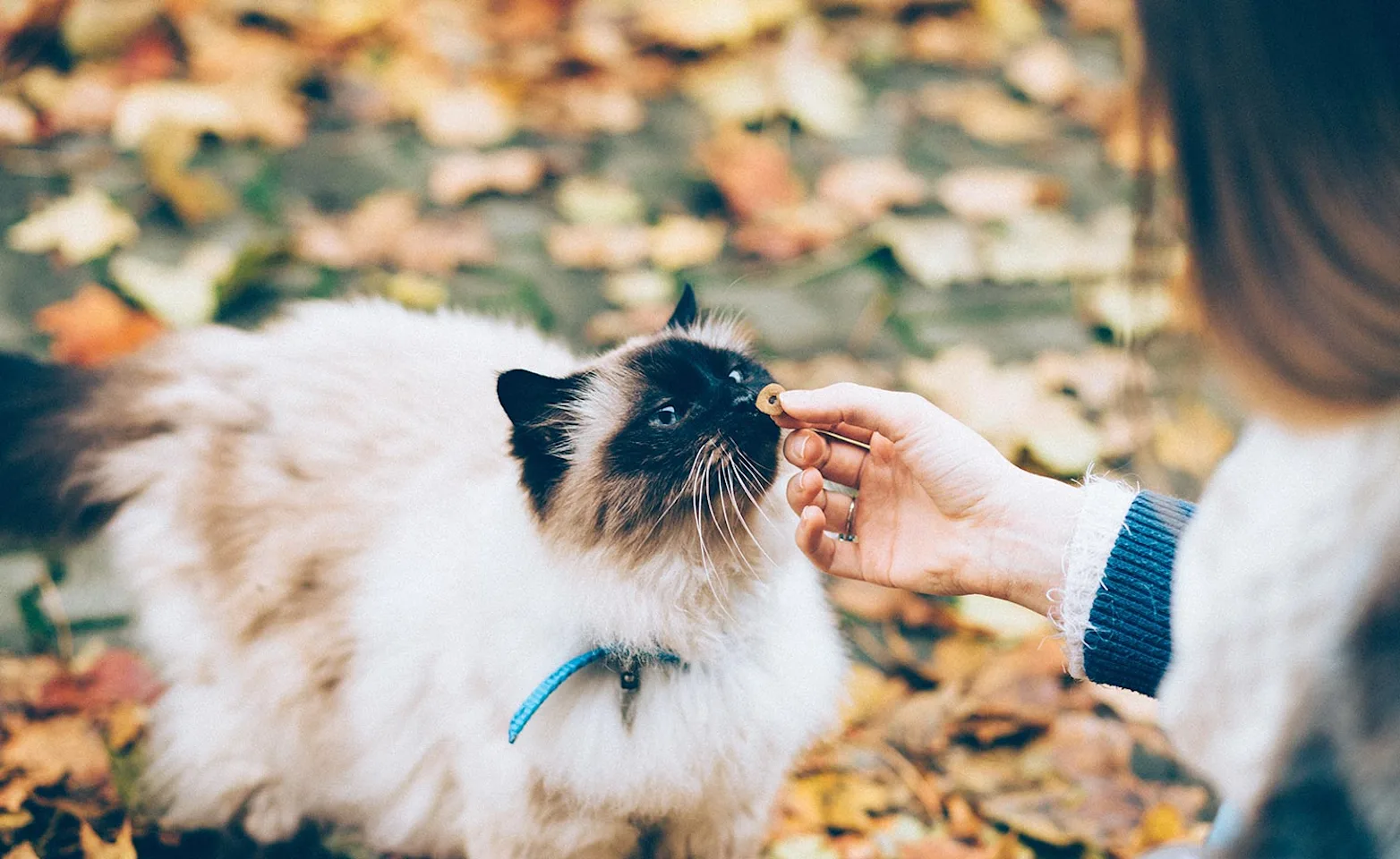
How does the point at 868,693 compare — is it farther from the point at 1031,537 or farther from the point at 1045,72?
the point at 1045,72

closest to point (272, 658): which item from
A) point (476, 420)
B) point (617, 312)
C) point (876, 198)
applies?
point (476, 420)

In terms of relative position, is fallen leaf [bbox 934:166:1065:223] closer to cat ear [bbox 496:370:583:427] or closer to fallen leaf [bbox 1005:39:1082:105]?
fallen leaf [bbox 1005:39:1082:105]

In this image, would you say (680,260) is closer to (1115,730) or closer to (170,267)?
(170,267)

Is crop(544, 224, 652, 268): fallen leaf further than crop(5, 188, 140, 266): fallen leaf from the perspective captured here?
Yes

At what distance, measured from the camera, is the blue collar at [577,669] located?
155 cm

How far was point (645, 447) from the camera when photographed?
1587 millimetres

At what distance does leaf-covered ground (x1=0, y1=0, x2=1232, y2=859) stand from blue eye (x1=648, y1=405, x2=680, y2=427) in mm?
893

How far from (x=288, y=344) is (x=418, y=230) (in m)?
1.08

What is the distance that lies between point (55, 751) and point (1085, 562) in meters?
1.88

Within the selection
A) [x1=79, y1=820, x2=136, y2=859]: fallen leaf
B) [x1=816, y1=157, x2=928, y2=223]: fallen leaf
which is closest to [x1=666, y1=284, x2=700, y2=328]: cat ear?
[x1=79, y1=820, x2=136, y2=859]: fallen leaf

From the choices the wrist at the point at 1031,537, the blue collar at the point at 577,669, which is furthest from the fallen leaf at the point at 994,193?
the blue collar at the point at 577,669

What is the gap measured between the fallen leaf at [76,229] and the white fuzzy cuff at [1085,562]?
2627 mm

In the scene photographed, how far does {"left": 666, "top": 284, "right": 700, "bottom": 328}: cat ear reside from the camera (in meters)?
1.84

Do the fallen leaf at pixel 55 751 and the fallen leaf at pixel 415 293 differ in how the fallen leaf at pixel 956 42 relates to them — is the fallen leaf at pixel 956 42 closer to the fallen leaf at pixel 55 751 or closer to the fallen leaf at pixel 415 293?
the fallen leaf at pixel 415 293
